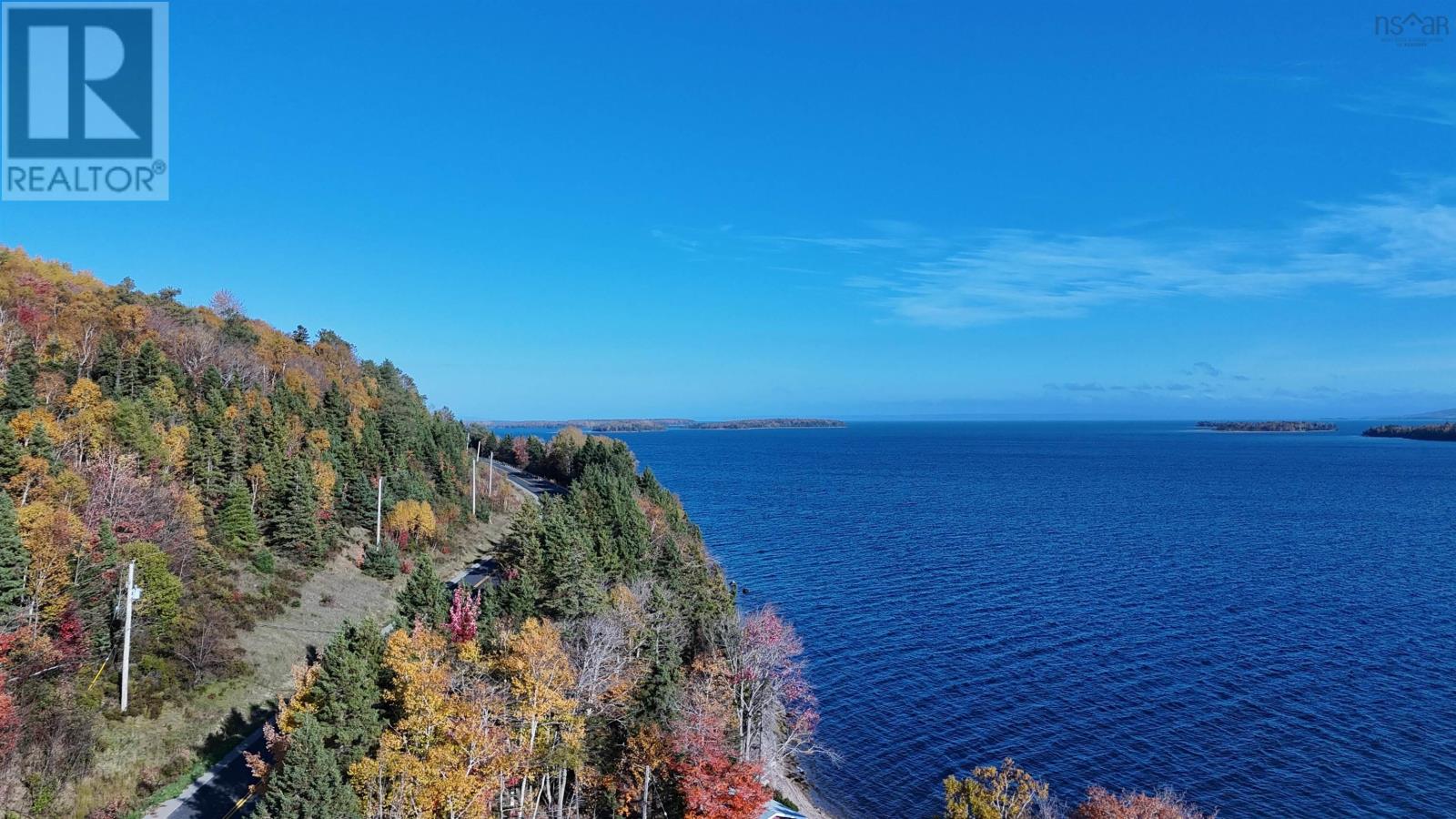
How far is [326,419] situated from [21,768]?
5316cm

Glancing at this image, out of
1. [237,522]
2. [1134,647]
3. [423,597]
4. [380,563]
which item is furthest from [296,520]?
[1134,647]

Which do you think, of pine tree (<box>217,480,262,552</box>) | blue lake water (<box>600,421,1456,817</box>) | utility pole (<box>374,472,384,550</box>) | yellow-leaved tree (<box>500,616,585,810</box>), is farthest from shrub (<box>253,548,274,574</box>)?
blue lake water (<box>600,421,1456,817</box>)

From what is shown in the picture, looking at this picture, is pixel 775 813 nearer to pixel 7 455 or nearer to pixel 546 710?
pixel 546 710

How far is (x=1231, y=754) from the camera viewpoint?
136 ft

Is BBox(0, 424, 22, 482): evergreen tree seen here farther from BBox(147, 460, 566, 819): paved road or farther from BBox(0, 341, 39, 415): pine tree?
BBox(147, 460, 566, 819): paved road

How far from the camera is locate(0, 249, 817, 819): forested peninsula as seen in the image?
29922 millimetres

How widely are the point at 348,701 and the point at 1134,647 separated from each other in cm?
5229

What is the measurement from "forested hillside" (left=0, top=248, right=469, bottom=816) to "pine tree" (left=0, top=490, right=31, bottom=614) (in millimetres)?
95

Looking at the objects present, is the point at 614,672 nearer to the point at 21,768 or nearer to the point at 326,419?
the point at 21,768

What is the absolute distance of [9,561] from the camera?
33.6 metres

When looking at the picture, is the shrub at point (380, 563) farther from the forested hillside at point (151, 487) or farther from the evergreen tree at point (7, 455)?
the evergreen tree at point (7, 455)

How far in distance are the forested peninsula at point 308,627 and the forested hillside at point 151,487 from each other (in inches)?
7.3

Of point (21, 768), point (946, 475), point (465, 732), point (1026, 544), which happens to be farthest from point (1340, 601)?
point (946, 475)

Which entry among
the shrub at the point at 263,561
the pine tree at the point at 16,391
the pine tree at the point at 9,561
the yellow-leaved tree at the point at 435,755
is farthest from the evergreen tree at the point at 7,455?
the yellow-leaved tree at the point at 435,755
